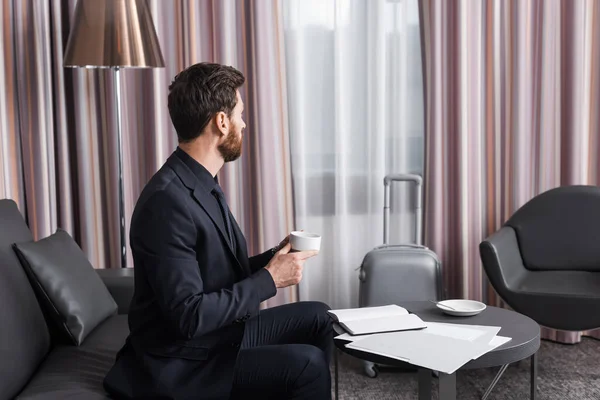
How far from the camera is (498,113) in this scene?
346 cm

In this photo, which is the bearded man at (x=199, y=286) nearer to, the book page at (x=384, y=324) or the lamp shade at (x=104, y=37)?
the book page at (x=384, y=324)

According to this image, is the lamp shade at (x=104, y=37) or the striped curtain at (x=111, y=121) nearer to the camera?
the lamp shade at (x=104, y=37)

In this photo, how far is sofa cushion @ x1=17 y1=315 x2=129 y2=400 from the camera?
1858 millimetres

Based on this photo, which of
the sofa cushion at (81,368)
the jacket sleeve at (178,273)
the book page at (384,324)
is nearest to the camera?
the jacket sleeve at (178,273)

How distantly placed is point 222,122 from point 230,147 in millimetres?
91

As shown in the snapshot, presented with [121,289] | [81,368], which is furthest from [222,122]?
[121,289]

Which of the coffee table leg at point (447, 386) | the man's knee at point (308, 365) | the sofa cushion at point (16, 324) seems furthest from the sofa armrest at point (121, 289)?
the coffee table leg at point (447, 386)

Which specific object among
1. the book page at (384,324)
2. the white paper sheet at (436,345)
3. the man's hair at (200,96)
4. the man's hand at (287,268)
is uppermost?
the man's hair at (200,96)

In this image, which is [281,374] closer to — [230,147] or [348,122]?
[230,147]

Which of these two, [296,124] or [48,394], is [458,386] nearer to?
[296,124]

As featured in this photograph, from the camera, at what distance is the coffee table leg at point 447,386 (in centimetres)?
175

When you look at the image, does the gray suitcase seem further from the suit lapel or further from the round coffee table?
the suit lapel

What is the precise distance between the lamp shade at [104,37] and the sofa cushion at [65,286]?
782 mm

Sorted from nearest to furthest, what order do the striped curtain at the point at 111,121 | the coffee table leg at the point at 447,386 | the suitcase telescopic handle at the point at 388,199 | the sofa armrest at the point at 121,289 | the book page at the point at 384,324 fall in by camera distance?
the coffee table leg at the point at 447,386 → the book page at the point at 384,324 → the sofa armrest at the point at 121,289 → the striped curtain at the point at 111,121 → the suitcase telescopic handle at the point at 388,199
